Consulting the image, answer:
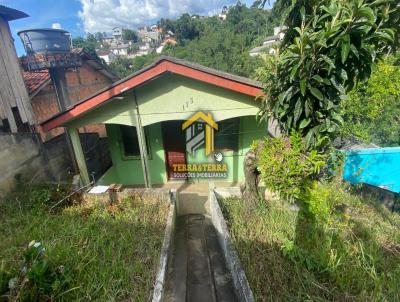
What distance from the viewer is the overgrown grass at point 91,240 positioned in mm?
3336

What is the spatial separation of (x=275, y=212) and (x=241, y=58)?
39651 mm

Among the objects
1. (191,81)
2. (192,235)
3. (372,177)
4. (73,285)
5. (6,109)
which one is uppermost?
(191,81)

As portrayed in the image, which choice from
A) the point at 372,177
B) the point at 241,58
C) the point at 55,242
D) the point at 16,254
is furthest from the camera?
the point at 241,58

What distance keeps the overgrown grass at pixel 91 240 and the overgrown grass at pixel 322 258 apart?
170cm

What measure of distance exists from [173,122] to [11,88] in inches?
173

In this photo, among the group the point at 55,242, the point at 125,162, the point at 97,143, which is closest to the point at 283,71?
the point at 55,242

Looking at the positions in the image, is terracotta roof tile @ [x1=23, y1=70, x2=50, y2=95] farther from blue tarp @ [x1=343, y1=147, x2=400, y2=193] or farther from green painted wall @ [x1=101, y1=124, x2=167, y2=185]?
blue tarp @ [x1=343, y1=147, x2=400, y2=193]

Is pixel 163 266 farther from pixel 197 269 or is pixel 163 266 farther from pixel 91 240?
pixel 91 240

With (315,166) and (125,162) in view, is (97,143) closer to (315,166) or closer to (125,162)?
(125,162)

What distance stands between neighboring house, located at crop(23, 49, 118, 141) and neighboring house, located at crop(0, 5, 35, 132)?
601mm

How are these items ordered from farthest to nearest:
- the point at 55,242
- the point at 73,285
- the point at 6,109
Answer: the point at 6,109 → the point at 55,242 → the point at 73,285

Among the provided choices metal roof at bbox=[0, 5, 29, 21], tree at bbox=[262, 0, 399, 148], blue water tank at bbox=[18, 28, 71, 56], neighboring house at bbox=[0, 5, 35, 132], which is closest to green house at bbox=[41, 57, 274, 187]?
neighboring house at bbox=[0, 5, 35, 132]

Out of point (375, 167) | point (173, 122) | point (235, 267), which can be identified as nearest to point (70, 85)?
point (173, 122)

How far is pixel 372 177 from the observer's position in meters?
6.78
